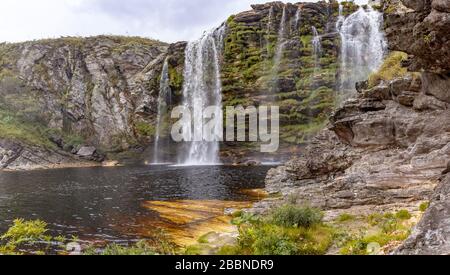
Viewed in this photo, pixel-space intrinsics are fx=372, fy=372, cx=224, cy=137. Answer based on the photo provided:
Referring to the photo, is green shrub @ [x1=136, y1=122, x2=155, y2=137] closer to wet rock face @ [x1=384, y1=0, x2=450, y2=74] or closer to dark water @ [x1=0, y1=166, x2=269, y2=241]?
dark water @ [x1=0, y1=166, x2=269, y2=241]

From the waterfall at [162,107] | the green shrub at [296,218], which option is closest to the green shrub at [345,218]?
the green shrub at [296,218]

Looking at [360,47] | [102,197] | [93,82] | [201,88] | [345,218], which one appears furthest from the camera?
[93,82]

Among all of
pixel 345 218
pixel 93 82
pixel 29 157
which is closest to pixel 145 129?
pixel 93 82

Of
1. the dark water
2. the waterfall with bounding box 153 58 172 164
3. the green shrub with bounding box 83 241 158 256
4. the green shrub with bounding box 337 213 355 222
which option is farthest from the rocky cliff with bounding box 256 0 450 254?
the waterfall with bounding box 153 58 172 164

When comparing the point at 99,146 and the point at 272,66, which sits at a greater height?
the point at 272,66

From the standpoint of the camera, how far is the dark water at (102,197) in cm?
2262

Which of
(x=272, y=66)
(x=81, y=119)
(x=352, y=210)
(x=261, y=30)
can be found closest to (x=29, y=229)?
(x=352, y=210)

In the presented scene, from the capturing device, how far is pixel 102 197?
33.1 m

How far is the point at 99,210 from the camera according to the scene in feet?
88.8

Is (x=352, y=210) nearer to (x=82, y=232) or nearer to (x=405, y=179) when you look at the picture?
(x=405, y=179)

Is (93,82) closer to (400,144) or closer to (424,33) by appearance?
(400,144)

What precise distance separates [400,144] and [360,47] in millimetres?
49943

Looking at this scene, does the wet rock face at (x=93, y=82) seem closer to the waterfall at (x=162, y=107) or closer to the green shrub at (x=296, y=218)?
the waterfall at (x=162, y=107)
